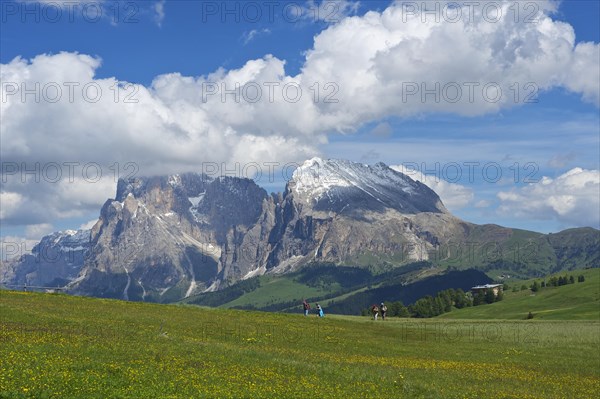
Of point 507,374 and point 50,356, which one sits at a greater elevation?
point 50,356

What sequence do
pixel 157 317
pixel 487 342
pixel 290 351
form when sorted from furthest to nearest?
pixel 487 342 → pixel 157 317 → pixel 290 351

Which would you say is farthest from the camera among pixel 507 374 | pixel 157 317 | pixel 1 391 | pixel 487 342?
pixel 487 342

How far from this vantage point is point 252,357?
1848 inches

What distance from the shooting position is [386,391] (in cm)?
3766

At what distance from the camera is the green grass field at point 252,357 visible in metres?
33.0

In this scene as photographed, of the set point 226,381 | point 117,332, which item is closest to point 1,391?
point 226,381

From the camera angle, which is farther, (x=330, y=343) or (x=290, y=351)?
(x=330, y=343)

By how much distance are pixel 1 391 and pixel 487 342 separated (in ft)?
189

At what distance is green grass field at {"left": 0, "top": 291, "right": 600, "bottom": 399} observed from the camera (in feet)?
108

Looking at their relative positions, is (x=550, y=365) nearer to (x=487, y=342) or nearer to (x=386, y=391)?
(x=487, y=342)

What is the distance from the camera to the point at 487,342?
72875 millimetres

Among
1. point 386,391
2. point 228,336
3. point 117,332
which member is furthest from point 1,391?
point 228,336

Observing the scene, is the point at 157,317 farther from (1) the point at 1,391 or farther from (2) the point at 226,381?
(1) the point at 1,391

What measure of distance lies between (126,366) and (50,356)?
465cm
